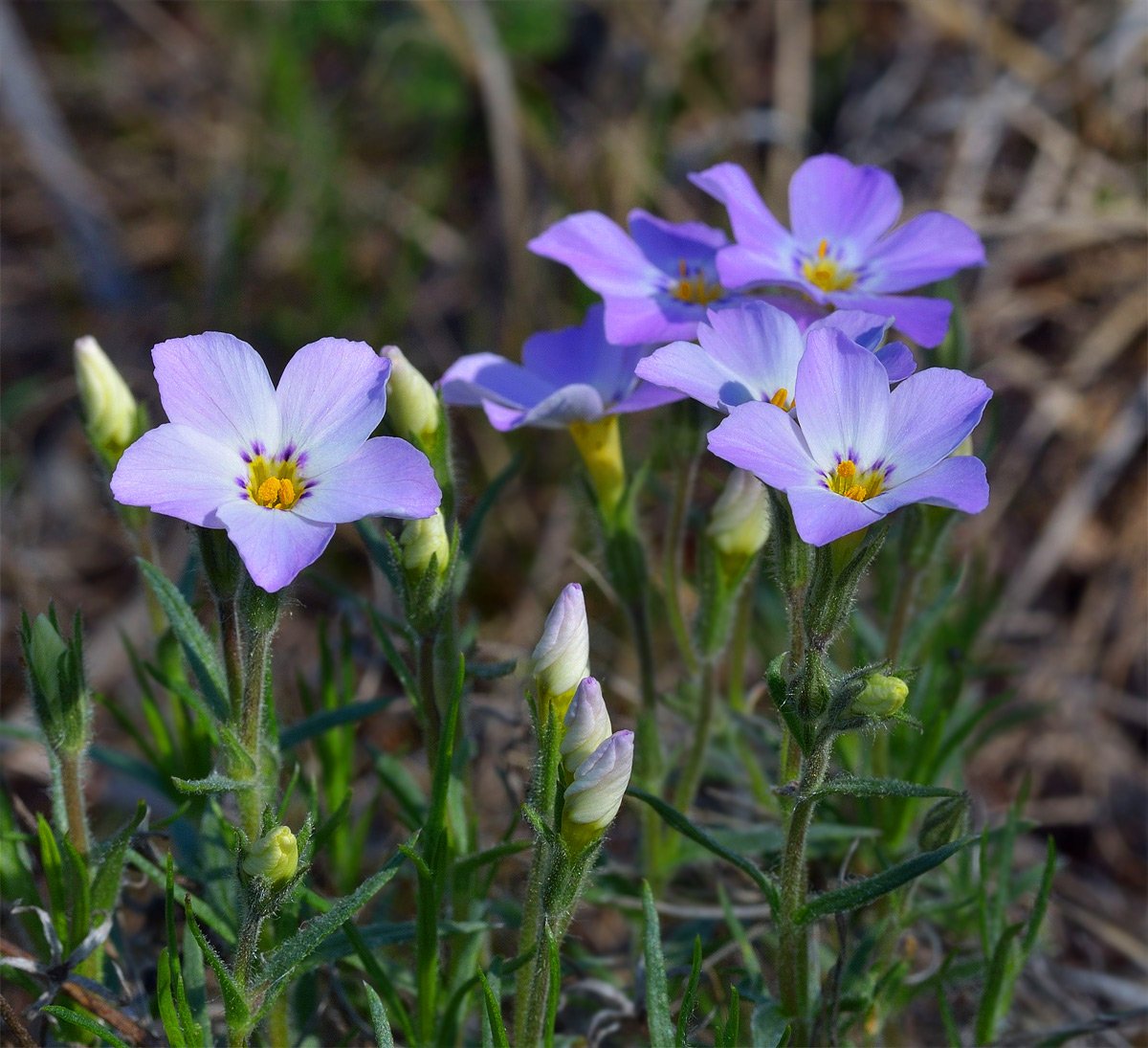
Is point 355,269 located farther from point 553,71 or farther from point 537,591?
point 537,591

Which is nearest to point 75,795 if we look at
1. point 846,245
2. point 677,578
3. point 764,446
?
point 677,578

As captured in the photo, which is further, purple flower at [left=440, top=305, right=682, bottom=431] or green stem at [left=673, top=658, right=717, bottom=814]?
green stem at [left=673, top=658, right=717, bottom=814]

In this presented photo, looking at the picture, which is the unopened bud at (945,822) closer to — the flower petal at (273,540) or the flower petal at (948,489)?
the flower petal at (948,489)

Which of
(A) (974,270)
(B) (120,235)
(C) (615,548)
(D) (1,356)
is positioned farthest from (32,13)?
(C) (615,548)

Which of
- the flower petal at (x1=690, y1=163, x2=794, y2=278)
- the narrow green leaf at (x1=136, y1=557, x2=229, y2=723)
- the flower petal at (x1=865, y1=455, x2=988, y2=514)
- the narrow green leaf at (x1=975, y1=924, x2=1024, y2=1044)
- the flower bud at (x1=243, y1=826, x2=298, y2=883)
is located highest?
the flower petal at (x1=690, y1=163, x2=794, y2=278)

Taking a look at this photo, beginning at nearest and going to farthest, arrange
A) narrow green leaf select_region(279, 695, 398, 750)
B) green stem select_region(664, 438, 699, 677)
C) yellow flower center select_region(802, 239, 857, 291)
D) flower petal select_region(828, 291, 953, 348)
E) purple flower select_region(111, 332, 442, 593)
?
purple flower select_region(111, 332, 442, 593) → flower petal select_region(828, 291, 953, 348) → narrow green leaf select_region(279, 695, 398, 750) → yellow flower center select_region(802, 239, 857, 291) → green stem select_region(664, 438, 699, 677)

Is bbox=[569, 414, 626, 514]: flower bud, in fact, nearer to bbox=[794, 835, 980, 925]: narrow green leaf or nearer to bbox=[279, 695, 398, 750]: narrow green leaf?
bbox=[279, 695, 398, 750]: narrow green leaf

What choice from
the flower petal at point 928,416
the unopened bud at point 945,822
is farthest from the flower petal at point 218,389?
the unopened bud at point 945,822

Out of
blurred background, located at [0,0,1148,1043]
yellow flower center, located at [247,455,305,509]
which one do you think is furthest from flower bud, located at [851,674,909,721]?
blurred background, located at [0,0,1148,1043]
